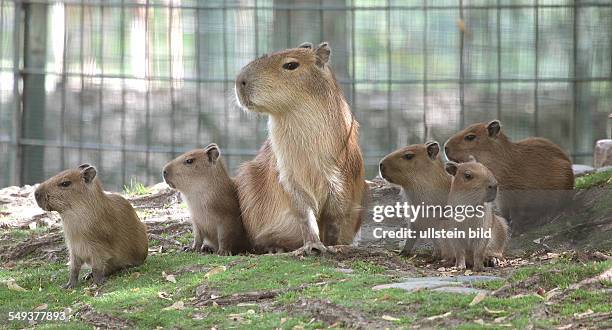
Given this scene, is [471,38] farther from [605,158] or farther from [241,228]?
[241,228]

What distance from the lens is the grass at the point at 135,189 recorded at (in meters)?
11.9

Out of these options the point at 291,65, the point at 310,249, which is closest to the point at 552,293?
the point at 310,249

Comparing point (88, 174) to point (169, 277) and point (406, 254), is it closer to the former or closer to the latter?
point (169, 277)

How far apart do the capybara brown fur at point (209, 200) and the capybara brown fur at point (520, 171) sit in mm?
1785

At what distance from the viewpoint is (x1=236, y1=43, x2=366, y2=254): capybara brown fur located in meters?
8.19

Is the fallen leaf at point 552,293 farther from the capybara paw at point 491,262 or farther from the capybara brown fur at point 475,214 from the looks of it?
the capybara paw at point 491,262

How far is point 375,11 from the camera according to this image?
1345 cm

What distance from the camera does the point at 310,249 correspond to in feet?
26.7

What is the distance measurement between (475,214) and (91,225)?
8.55ft

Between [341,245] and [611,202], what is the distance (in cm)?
206

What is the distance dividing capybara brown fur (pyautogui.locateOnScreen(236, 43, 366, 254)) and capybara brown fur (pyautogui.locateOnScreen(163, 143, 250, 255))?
49 centimetres

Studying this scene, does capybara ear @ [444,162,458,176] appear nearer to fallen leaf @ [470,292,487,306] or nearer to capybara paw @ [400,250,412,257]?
capybara paw @ [400,250,412,257]

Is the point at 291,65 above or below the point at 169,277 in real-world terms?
above

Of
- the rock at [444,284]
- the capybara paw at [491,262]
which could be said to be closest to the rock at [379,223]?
the capybara paw at [491,262]
